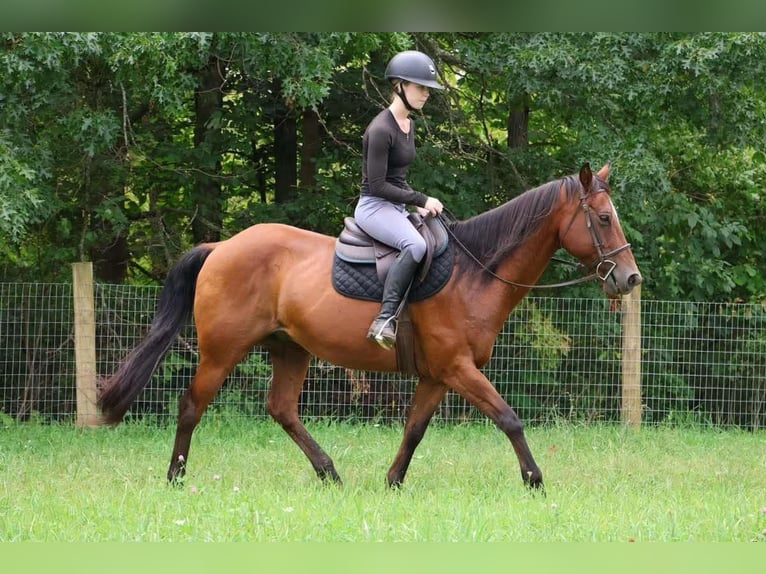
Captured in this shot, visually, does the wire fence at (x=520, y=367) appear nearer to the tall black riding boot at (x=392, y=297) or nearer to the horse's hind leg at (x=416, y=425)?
the horse's hind leg at (x=416, y=425)

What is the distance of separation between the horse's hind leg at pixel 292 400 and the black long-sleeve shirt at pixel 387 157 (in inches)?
60.0

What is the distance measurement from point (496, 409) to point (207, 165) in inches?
259

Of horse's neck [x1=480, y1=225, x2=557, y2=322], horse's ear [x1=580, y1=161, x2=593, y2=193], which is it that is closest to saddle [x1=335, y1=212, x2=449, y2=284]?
horse's neck [x1=480, y1=225, x2=557, y2=322]

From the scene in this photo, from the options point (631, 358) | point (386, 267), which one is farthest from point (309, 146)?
point (386, 267)

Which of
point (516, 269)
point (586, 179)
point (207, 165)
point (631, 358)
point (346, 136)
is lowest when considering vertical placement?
point (631, 358)

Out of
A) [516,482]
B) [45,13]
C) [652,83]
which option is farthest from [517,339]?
[45,13]

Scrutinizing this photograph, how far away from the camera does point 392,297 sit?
5.95 metres

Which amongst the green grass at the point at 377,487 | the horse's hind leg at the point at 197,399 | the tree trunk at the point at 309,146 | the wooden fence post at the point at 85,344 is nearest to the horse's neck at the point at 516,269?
the green grass at the point at 377,487

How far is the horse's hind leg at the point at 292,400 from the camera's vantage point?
638cm

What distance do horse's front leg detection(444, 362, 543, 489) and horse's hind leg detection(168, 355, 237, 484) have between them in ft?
5.34

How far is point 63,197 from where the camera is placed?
10844mm

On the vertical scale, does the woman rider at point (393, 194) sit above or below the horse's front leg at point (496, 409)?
above

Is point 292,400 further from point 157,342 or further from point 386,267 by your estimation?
point 386,267

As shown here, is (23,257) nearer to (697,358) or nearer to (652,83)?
(652,83)
